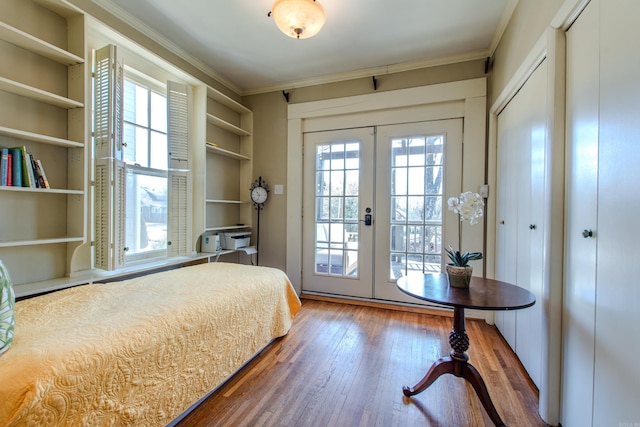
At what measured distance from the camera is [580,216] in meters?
1.23

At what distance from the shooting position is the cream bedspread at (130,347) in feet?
2.96

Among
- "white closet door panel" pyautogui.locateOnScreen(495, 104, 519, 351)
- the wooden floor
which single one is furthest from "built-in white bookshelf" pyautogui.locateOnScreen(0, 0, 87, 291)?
"white closet door panel" pyautogui.locateOnScreen(495, 104, 519, 351)

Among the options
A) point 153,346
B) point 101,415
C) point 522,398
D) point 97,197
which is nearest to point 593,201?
point 522,398

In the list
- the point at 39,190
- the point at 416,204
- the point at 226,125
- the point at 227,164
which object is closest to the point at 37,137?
the point at 39,190

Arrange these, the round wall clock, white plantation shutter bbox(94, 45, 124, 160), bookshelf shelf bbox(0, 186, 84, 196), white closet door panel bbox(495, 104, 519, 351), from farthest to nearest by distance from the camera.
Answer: the round wall clock, white closet door panel bbox(495, 104, 519, 351), white plantation shutter bbox(94, 45, 124, 160), bookshelf shelf bbox(0, 186, 84, 196)

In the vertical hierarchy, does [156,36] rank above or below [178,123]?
above

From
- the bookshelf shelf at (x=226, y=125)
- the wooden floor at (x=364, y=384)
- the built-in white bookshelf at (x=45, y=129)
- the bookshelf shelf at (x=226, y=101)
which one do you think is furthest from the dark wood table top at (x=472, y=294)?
the bookshelf shelf at (x=226, y=101)

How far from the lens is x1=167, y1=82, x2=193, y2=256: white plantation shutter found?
2535 mm

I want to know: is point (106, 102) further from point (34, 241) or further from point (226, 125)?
point (226, 125)

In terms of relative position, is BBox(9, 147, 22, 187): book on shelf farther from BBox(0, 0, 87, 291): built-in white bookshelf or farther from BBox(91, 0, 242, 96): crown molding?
BBox(91, 0, 242, 96): crown molding

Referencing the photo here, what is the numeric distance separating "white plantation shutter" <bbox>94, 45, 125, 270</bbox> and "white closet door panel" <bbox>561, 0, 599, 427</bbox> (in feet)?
9.15

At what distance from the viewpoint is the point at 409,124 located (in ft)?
9.58

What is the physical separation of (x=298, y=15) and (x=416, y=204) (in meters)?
2.04

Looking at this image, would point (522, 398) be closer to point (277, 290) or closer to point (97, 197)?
point (277, 290)
